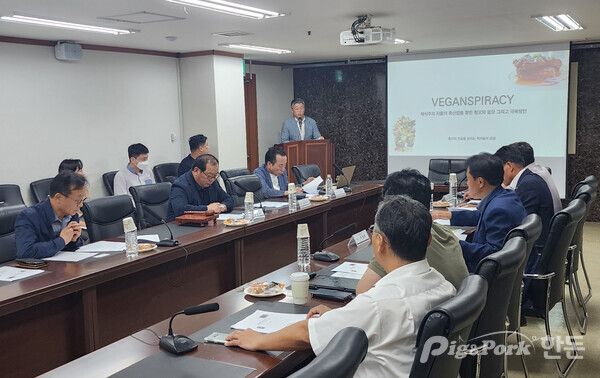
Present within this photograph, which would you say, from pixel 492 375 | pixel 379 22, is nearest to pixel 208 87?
pixel 379 22

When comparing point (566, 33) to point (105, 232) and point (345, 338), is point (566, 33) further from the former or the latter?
point (345, 338)

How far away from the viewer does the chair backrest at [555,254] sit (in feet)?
9.62

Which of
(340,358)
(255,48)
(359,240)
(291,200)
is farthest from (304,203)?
(340,358)

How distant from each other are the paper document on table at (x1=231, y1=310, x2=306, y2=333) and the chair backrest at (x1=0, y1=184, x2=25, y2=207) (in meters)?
4.06

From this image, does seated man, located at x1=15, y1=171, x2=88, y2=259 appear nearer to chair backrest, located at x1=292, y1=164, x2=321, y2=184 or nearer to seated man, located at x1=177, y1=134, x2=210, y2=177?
seated man, located at x1=177, y1=134, x2=210, y2=177

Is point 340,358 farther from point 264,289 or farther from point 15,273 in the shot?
point 15,273

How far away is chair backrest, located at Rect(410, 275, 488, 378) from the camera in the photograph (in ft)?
4.65

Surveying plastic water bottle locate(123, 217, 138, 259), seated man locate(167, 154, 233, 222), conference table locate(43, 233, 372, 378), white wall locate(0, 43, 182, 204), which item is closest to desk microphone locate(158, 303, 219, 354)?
conference table locate(43, 233, 372, 378)

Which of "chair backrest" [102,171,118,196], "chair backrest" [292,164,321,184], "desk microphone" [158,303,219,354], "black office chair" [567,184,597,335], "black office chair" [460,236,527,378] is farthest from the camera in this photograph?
"chair backrest" [102,171,118,196]

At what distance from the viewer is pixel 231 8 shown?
4.52 m

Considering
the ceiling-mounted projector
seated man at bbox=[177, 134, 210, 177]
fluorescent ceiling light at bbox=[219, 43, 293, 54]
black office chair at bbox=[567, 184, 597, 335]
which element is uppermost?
fluorescent ceiling light at bbox=[219, 43, 293, 54]

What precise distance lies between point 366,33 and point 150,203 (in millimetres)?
2476

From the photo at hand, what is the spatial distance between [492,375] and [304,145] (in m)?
6.06

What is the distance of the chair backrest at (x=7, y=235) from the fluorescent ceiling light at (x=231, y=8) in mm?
1869
